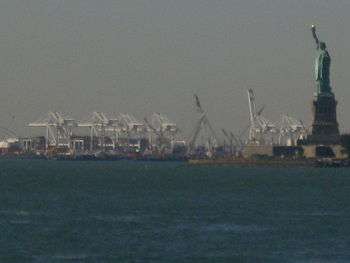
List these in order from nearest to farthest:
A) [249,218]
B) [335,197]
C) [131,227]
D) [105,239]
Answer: [105,239], [131,227], [249,218], [335,197]

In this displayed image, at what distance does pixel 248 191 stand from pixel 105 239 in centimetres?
5692

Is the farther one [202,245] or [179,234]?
[179,234]

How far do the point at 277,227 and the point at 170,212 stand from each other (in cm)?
1284

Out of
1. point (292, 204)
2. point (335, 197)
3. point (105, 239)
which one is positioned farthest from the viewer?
point (335, 197)

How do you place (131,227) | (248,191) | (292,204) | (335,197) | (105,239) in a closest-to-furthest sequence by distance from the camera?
(105,239), (131,227), (292,204), (335,197), (248,191)

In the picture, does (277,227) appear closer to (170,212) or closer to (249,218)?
(249,218)

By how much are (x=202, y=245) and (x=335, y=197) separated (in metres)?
46.9

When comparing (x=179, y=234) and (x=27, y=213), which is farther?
(x=27, y=213)

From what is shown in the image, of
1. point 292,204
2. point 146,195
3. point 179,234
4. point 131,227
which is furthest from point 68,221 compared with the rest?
point 146,195

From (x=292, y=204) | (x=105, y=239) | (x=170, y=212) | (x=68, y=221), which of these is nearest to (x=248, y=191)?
(x=292, y=204)

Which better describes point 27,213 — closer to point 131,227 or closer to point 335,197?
point 131,227

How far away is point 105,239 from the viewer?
6431 cm

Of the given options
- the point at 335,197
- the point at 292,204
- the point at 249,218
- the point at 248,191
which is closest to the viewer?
the point at 249,218

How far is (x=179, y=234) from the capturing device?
219 ft
